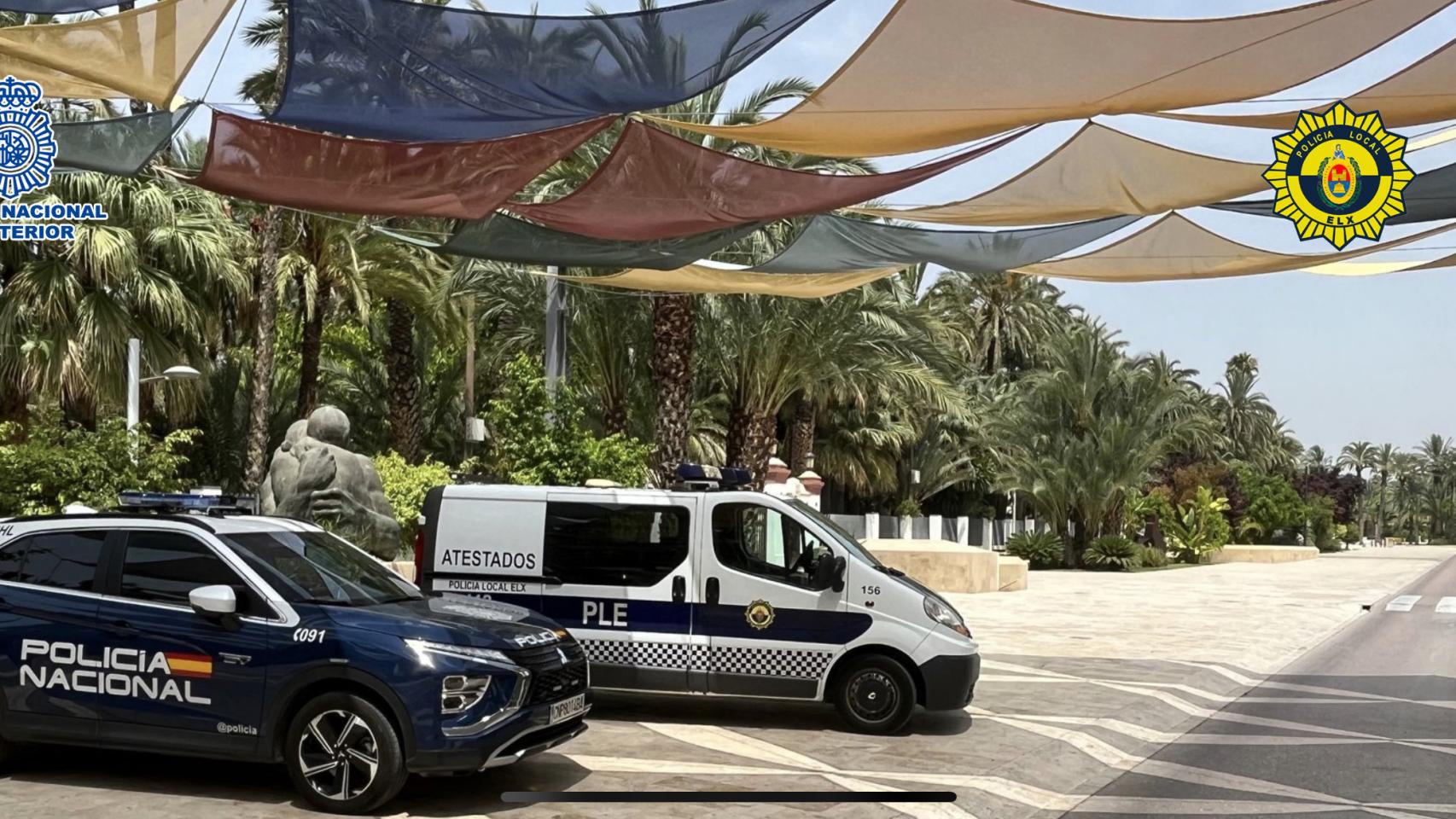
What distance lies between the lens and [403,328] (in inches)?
1211

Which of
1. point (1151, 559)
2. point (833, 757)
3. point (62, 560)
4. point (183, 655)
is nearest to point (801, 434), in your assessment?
point (1151, 559)

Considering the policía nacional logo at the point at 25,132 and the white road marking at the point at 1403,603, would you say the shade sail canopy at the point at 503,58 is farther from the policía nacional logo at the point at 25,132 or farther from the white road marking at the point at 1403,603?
the white road marking at the point at 1403,603

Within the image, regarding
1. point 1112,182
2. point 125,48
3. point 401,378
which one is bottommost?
point 401,378

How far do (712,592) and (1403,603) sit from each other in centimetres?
2427

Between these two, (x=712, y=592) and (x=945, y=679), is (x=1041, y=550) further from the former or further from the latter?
(x=712, y=592)

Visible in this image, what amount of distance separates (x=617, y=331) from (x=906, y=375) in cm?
728

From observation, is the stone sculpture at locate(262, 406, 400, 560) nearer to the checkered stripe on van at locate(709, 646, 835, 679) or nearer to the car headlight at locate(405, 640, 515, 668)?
the checkered stripe on van at locate(709, 646, 835, 679)

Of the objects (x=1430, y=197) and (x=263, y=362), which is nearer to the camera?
(x=1430, y=197)

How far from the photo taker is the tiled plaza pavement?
25.7 ft

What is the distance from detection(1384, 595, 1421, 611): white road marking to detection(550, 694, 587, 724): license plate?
24249 mm

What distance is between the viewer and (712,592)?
1080cm

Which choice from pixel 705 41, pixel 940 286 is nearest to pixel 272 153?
pixel 705 41

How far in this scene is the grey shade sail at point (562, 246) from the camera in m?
12.9

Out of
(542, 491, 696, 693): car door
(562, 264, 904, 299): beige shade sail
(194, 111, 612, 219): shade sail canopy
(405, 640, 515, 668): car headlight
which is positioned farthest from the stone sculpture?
(562, 264, 904, 299): beige shade sail
